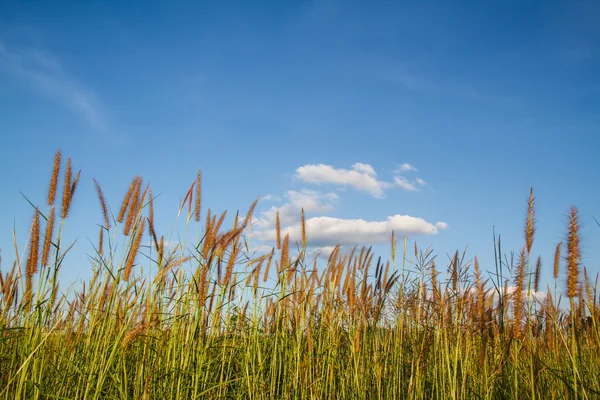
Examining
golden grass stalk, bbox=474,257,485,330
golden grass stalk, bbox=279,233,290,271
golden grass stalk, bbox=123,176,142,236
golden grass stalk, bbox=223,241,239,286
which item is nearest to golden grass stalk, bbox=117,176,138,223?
golden grass stalk, bbox=123,176,142,236

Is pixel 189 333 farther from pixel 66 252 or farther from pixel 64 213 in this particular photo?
pixel 64 213

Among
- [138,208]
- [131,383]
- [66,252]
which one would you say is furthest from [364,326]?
[66,252]

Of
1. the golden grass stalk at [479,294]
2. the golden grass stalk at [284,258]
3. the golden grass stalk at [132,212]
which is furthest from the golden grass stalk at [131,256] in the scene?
the golden grass stalk at [479,294]

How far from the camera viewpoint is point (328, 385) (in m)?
3.87

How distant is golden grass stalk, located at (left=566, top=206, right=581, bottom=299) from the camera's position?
295 centimetres

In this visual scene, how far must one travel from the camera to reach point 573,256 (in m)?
3.02

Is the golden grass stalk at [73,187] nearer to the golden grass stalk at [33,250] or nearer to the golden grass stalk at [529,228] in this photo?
the golden grass stalk at [33,250]

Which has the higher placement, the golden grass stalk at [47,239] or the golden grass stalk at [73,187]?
the golden grass stalk at [73,187]

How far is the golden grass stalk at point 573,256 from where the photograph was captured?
2953mm

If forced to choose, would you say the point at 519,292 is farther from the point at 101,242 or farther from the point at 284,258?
the point at 101,242

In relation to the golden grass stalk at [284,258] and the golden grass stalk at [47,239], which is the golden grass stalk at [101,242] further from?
the golden grass stalk at [284,258]

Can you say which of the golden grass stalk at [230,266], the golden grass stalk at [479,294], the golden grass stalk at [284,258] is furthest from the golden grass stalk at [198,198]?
the golden grass stalk at [479,294]

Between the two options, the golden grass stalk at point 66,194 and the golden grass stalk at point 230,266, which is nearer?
the golden grass stalk at point 66,194

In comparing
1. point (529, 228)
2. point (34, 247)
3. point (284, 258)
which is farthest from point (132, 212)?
point (529, 228)
